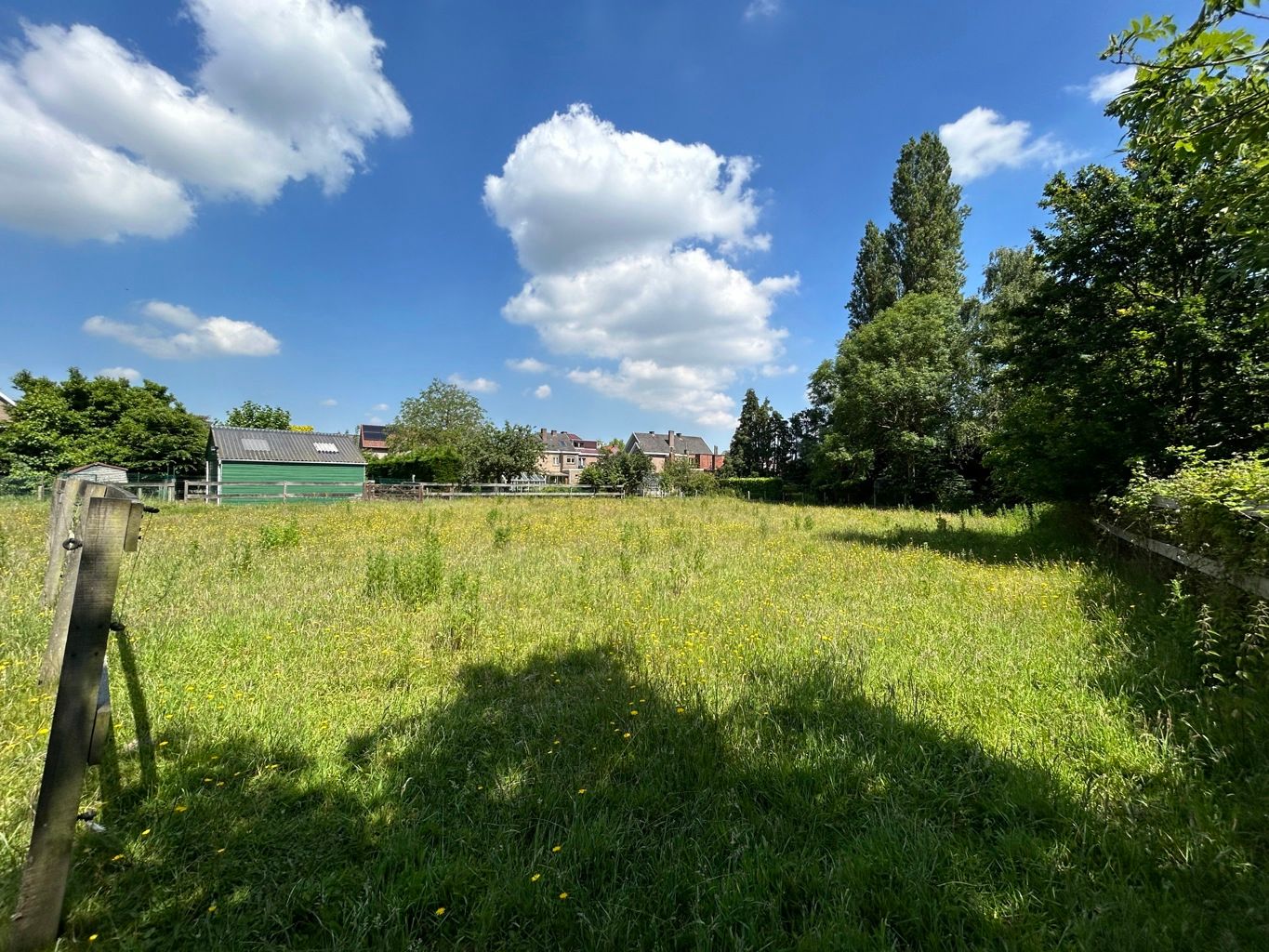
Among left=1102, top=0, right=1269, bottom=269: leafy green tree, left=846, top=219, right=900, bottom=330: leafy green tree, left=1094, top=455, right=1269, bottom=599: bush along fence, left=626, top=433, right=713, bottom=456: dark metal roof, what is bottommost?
left=1094, top=455, right=1269, bottom=599: bush along fence

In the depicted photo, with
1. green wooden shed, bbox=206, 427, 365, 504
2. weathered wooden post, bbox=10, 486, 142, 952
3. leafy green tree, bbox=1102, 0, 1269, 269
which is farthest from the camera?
green wooden shed, bbox=206, 427, 365, 504

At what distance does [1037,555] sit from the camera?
29.3ft

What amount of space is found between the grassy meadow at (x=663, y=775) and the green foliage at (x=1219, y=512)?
2.00 feet

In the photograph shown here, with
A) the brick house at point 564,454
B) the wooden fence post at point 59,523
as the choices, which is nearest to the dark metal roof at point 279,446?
the wooden fence post at point 59,523

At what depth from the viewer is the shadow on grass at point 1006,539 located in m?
8.89

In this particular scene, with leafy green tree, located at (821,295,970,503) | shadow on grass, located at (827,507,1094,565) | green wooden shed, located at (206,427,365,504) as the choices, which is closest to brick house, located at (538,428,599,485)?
green wooden shed, located at (206,427,365,504)

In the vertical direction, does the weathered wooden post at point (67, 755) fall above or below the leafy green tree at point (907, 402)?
below

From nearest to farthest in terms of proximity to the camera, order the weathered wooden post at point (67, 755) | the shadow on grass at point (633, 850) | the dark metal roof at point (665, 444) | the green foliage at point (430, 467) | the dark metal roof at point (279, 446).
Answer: the weathered wooden post at point (67, 755)
the shadow on grass at point (633, 850)
the dark metal roof at point (279, 446)
the green foliage at point (430, 467)
the dark metal roof at point (665, 444)

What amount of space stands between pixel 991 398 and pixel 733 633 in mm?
28072

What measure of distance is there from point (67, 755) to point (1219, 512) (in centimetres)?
722

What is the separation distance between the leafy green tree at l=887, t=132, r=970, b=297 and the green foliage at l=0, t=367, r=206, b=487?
48345 millimetres

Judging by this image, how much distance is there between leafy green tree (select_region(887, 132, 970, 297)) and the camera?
96.6 ft

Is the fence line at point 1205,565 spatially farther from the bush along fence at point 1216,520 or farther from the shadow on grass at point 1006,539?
the shadow on grass at point 1006,539

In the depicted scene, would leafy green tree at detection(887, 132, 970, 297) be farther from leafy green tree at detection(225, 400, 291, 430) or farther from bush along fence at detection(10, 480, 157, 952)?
leafy green tree at detection(225, 400, 291, 430)
